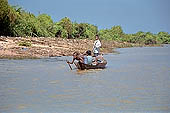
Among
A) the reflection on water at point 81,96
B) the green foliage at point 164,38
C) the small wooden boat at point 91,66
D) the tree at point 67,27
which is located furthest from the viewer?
the green foliage at point 164,38

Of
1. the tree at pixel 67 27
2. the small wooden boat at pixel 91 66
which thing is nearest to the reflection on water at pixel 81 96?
the small wooden boat at pixel 91 66

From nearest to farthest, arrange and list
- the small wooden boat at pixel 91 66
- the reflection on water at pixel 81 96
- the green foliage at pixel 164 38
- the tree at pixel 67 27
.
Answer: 1. the reflection on water at pixel 81 96
2. the small wooden boat at pixel 91 66
3. the tree at pixel 67 27
4. the green foliage at pixel 164 38

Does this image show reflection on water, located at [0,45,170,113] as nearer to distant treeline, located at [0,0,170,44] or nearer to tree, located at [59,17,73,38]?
distant treeline, located at [0,0,170,44]

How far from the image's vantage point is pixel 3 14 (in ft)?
130

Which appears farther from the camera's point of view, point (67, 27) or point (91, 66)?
point (67, 27)

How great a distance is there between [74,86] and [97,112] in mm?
4187

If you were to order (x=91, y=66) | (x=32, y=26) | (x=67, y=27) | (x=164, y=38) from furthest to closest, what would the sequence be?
(x=164, y=38)
(x=67, y=27)
(x=32, y=26)
(x=91, y=66)

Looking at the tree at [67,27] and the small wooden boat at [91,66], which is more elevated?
the tree at [67,27]

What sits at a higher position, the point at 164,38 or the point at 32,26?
the point at 32,26

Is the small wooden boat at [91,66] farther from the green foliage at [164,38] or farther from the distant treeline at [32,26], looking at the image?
the green foliage at [164,38]

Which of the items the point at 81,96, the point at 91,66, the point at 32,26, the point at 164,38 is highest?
the point at 32,26

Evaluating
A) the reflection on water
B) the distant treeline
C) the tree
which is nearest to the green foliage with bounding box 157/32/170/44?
the distant treeline

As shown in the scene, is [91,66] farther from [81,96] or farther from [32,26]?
[32,26]

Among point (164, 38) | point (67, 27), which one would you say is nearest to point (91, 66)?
point (67, 27)
